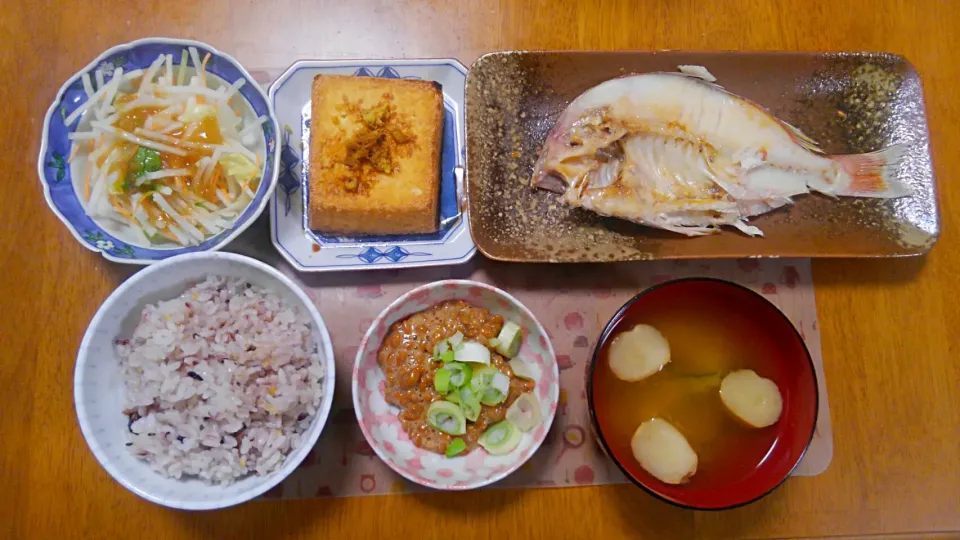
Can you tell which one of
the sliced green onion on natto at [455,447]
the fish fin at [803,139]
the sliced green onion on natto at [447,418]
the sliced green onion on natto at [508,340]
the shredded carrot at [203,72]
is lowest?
the sliced green onion on natto at [455,447]

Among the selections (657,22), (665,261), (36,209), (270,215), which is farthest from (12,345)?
(657,22)

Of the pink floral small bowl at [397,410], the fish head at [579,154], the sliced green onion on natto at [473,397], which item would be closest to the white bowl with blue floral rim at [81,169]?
the pink floral small bowl at [397,410]

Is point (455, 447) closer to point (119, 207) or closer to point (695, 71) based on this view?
point (119, 207)

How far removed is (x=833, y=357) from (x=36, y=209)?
2012mm

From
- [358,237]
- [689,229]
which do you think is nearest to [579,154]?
[689,229]

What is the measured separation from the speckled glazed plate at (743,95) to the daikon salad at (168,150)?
55 cm

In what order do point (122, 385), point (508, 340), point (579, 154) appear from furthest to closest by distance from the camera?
point (579, 154) → point (508, 340) → point (122, 385)

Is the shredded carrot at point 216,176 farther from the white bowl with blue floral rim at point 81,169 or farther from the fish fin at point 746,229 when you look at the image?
the fish fin at point 746,229

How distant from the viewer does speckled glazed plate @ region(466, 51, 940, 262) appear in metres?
1.48

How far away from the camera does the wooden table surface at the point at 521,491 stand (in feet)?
4.63

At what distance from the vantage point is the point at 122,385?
1273 mm

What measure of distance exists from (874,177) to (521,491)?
119 cm

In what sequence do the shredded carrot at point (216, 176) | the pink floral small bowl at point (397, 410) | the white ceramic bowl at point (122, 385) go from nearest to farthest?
the white ceramic bowl at point (122, 385) < the pink floral small bowl at point (397, 410) < the shredded carrot at point (216, 176)

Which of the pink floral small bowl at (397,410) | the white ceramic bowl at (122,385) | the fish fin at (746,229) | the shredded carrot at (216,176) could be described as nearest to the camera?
the white ceramic bowl at (122,385)
